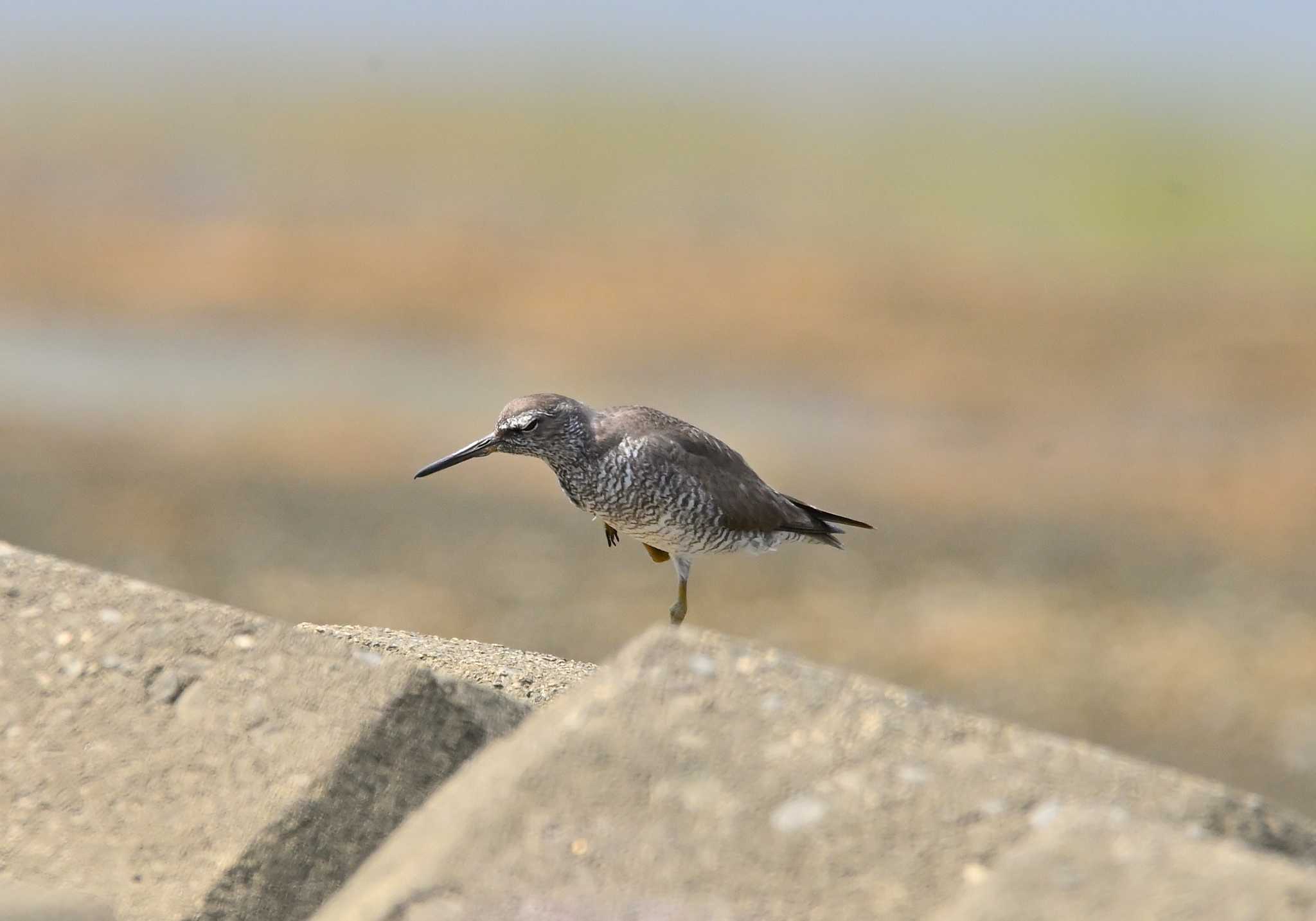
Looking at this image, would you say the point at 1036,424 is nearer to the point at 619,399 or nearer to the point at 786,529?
the point at 619,399

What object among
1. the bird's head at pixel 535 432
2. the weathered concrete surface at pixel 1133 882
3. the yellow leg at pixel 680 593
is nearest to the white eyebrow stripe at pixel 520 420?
the bird's head at pixel 535 432

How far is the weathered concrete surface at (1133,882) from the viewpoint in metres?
3.72

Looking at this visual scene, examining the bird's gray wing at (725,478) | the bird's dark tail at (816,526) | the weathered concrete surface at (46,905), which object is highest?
the weathered concrete surface at (46,905)

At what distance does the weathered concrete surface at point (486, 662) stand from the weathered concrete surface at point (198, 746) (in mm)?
1845

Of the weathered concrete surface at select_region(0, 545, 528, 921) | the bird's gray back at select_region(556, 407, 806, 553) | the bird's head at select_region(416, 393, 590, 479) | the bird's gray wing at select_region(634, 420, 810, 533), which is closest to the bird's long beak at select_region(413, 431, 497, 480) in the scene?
the bird's head at select_region(416, 393, 590, 479)

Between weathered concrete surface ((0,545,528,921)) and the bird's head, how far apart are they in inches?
89.9

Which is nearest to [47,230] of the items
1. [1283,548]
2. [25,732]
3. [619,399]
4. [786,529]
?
[619,399]

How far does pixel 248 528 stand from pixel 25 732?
51.5ft

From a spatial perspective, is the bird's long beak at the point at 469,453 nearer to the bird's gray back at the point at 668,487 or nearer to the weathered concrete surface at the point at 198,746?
the bird's gray back at the point at 668,487

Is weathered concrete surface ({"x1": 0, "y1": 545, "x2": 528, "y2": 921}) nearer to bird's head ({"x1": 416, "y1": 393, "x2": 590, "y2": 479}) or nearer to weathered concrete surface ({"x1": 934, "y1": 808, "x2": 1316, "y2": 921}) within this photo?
weathered concrete surface ({"x1": 934, "y1": 808, "x2": 1316, "y2": 921})

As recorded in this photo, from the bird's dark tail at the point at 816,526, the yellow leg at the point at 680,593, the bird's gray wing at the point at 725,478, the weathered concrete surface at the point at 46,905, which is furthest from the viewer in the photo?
the bird's dark tail at the point at 816,526

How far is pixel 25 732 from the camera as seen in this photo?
16.7 feet

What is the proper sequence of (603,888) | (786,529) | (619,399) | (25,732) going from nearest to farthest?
1. (603,888)
2. (25,732)
3. (786,529)
4. (619,399)

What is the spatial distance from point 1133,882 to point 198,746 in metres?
2.59
